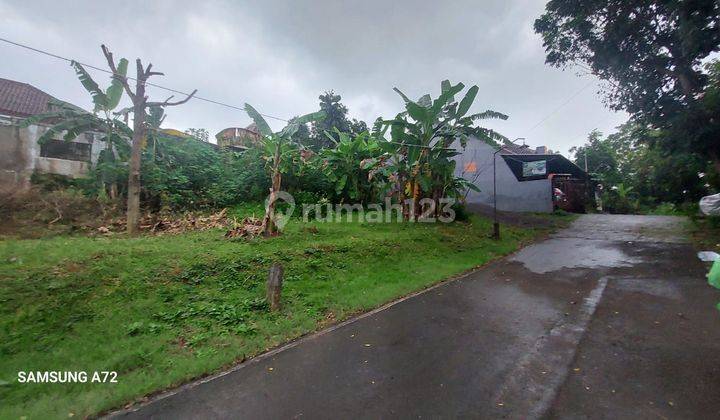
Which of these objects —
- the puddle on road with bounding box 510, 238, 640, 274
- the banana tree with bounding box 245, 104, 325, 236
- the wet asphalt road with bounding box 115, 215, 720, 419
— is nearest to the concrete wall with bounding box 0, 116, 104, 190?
the banana tree with bounding box 245, 104, 325, 236

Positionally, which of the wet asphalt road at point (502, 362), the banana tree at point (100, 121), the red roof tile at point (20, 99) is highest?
the red roof tile at point (20, 99)

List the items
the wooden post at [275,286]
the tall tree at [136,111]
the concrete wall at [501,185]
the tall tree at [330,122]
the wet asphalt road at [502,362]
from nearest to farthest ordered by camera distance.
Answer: the wet asphalt road at [502,362], the wooden post at [275,286], the tall tree at [136,111], the concrete wall at [501,185], the tall tree at [330,122]

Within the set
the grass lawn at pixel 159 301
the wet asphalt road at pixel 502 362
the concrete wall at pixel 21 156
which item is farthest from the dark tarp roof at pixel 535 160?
the concrete wall at pixel 21 156

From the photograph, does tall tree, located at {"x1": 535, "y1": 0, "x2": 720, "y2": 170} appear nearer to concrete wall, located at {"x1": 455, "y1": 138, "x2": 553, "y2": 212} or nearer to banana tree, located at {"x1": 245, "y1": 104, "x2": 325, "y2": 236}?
concrete wall, located at {"x1": 455, "y1": 138, "x2": 553, "y2": 212}

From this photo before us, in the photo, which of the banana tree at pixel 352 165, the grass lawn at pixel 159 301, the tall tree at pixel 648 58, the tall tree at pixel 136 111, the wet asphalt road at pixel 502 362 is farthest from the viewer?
the banana tree at pixel 352 165

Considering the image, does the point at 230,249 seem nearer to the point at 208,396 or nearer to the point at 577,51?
the point at 208,396

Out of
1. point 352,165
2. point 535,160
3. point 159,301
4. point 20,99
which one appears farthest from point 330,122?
point 159,301

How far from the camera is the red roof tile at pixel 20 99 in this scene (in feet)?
48.4

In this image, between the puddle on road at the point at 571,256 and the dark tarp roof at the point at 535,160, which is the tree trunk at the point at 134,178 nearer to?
the puddle on road at the point at 571,256

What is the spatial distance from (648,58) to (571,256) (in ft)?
23.7

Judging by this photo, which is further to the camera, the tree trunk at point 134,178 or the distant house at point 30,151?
the distant house at point 30,151

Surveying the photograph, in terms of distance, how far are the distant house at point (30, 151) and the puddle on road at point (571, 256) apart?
13.9 m

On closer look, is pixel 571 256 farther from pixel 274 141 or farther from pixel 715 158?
pixel 274 141

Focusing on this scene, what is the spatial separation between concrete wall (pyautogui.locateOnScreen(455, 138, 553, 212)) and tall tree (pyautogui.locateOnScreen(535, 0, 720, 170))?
6.45 metres
